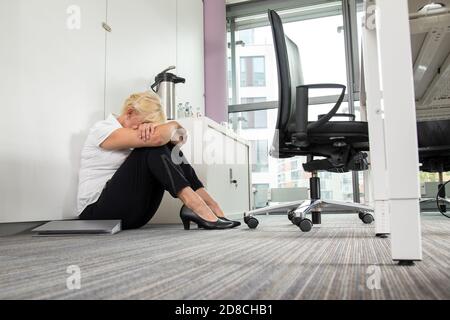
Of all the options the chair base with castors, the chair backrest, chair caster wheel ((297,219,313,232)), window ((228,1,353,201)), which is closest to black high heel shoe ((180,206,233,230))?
the chair base with castors

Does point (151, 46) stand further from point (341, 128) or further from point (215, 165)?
point (341, 128)

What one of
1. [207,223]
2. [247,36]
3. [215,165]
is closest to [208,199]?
[207,223]

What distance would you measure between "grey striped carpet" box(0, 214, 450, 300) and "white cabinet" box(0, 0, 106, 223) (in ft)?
2.46

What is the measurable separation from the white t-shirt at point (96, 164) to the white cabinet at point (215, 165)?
60 centimetres

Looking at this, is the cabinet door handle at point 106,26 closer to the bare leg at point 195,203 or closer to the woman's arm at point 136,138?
the woman's arm at point 136,138

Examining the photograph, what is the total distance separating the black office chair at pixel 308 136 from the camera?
1552mm

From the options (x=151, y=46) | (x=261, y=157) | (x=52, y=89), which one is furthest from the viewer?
(x=261, y=157)

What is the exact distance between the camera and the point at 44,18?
176 centimetres

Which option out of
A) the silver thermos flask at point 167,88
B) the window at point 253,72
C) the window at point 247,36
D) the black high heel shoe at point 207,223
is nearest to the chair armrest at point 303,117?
the black high heel shoe at point 207,223

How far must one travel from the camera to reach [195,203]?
1.54m

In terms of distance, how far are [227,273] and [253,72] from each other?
12.0 feet
